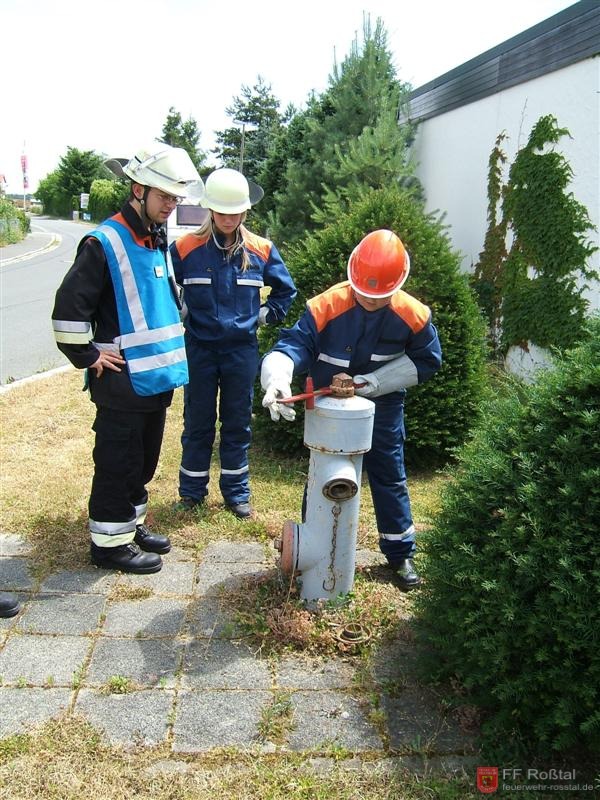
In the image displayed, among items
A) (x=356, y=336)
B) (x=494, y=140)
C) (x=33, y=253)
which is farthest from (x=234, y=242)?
(x=33, y=253)

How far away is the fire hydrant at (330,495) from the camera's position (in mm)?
3070

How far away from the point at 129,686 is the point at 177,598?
0.72m

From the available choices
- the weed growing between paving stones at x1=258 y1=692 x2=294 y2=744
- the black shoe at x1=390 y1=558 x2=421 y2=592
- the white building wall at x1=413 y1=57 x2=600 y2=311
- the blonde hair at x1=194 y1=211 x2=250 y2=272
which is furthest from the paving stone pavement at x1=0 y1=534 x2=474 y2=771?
the white building wall at x1=413 y1=57 x2=600 y2=311

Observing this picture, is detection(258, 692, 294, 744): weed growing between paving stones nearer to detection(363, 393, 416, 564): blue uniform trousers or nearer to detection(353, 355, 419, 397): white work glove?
detection(363, 393, 416, 564): blue uniform trousers

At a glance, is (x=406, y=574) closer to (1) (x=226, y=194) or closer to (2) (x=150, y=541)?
(2) (x=150, y=541)

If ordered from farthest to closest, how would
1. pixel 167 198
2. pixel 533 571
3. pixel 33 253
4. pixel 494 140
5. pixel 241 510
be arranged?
pixel 33 253 → pixel 494 140 → pixel 241 510 → pixel 167 198 → pixel 533 571

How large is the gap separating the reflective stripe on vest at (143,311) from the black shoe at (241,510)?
44.6 inches

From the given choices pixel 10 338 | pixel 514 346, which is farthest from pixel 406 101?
pixel 10 338

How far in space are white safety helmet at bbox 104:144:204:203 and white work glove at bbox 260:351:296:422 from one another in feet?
3.09

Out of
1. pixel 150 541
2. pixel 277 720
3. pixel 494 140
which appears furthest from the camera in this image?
Answer: pixel 494 140

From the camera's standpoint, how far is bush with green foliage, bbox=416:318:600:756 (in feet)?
7.10

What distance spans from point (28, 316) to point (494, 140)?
8611 mm

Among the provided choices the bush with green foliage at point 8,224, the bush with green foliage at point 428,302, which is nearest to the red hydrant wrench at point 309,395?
the bush with green foliage at point 428,302

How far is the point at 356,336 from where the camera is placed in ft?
11.1
